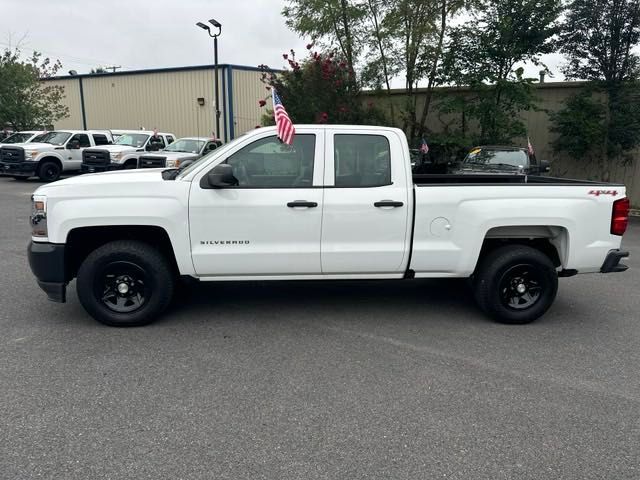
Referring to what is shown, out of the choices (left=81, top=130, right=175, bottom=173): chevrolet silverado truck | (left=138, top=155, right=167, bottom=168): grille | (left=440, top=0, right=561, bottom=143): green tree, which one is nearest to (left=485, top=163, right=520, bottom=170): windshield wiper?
(left=440, top=0, right=561, bottom=143): green tree

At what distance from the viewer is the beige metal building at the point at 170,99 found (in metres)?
28.4

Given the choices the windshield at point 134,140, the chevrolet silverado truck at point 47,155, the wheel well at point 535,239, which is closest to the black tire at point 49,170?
the chevrolet silverado truck at point 47,155

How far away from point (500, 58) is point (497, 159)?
4.34 m

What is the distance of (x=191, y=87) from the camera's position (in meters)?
28.9

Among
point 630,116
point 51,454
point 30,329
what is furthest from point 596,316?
point 630,116

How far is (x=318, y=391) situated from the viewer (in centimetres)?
378

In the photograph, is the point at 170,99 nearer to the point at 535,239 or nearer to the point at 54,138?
the point at 54,138

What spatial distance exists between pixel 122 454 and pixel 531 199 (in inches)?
161

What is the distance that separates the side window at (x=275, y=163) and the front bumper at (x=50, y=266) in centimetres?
175

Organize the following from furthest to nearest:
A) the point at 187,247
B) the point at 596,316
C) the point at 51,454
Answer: the point at 596,316 → the point at 187,247 → the point at 51,454

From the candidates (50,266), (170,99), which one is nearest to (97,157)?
(170,99)

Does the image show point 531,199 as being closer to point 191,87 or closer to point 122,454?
point 122,454

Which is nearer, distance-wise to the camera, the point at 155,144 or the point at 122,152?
the point at 122,152

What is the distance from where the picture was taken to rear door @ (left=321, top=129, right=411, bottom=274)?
16.1 feet
